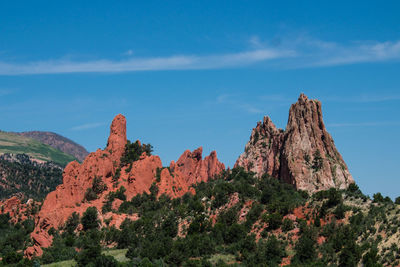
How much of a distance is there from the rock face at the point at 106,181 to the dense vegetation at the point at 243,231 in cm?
210

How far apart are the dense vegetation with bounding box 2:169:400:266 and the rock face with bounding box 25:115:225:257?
2.10m

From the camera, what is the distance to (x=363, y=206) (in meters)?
93.0

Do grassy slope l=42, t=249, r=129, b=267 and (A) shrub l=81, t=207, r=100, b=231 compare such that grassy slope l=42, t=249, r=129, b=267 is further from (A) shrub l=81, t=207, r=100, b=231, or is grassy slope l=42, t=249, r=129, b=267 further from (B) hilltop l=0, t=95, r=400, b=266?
(A) shrub l=81, t=207, r=100, b=231

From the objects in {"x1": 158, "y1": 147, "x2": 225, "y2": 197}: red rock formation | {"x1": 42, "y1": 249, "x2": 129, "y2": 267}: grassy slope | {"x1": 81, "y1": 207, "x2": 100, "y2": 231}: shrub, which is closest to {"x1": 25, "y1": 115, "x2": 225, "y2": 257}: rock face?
{"x1": 81, "y1": 207, "x2": 100, "y2": 231}: shrub

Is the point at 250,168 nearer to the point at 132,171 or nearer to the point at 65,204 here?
the point at 132,171

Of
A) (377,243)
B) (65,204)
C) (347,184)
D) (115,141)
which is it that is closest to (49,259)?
(65,204)

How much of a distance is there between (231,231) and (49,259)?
3040 centimetres

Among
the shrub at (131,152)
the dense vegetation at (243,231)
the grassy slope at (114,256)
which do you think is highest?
the shrub at (131,152)

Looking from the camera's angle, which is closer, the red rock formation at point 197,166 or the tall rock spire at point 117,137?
the tall rock spire at point 117,137

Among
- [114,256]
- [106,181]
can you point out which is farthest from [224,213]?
[106,181]

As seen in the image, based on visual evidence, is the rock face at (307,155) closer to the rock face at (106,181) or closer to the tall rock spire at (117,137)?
the rock face at (106,181)

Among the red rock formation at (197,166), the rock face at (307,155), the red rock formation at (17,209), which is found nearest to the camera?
the rock face at (307,155)

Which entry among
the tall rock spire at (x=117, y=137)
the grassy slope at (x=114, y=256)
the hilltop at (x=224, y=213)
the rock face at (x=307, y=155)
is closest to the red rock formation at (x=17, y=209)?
the hilltop at (x=224, y=213)

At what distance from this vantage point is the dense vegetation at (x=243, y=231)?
8050cm
